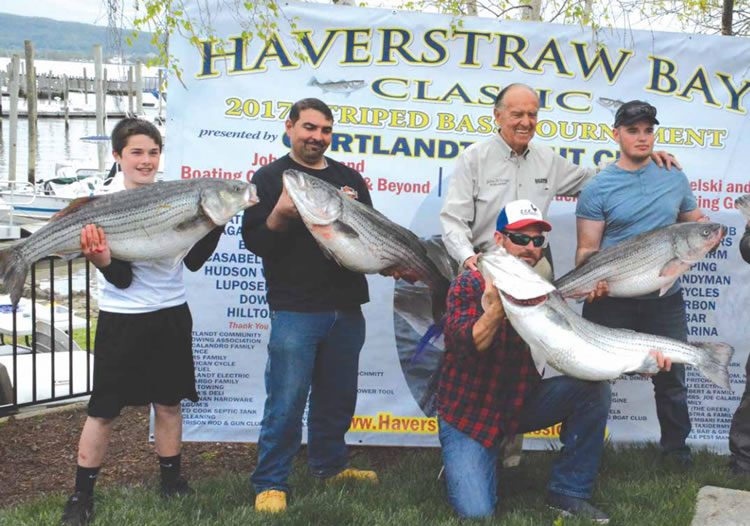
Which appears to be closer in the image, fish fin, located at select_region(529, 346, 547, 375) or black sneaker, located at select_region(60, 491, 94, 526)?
fish fin, located at select_region(529, 346, 547, 375)

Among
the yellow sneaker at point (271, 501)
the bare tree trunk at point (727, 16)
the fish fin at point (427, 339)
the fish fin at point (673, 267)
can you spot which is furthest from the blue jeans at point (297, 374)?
the bare tree trunk at point (727, 16)

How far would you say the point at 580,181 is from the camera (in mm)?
5098

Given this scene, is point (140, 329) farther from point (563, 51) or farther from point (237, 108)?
point (563, 51)

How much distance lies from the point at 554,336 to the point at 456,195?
132cm

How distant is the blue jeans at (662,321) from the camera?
489 cm

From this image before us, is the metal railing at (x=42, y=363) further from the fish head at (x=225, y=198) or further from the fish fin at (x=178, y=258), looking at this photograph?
the fish head at (x=225, y=198)

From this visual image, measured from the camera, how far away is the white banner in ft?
17.9

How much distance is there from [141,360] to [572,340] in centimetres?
221

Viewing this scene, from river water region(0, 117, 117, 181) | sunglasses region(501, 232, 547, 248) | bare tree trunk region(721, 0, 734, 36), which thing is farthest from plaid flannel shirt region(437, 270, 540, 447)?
river water region(0, 117, 117, 181)

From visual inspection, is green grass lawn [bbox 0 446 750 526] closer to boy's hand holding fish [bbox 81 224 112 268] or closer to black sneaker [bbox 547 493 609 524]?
black sneaker [bbox 547 493 609 524]

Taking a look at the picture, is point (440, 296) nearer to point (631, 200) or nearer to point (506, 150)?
point (506, 150)

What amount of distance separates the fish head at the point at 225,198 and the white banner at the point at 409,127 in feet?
4.76

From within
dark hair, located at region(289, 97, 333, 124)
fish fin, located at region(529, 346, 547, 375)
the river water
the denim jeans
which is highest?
the river water

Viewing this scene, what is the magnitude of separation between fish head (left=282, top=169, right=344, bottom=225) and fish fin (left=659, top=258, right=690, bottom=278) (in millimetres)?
1918
